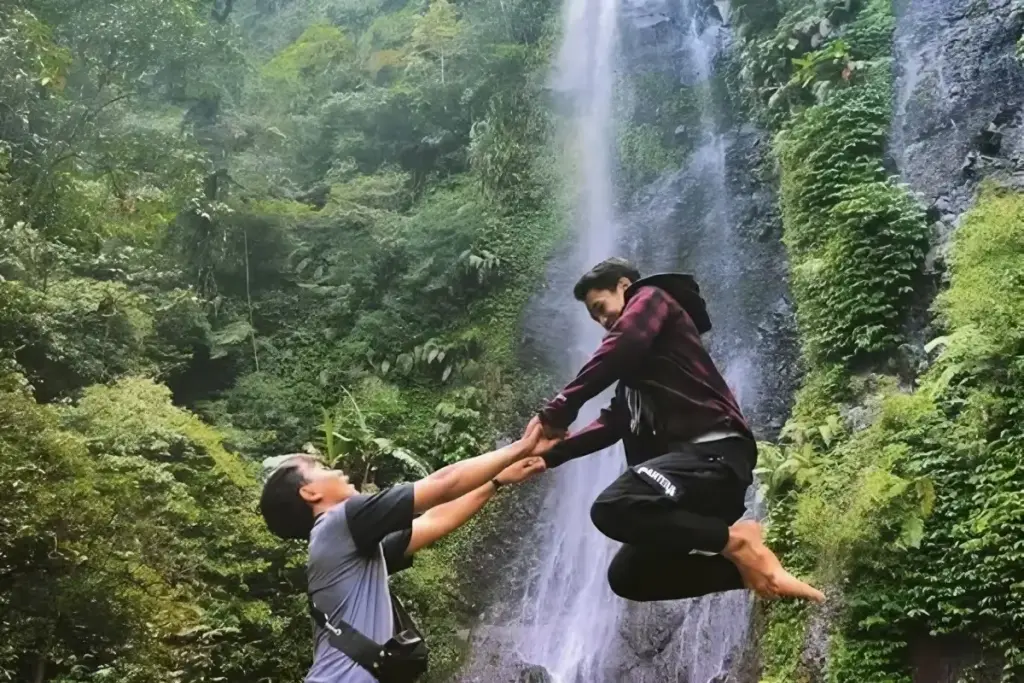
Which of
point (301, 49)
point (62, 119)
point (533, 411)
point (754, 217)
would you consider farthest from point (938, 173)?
point (301, 49)

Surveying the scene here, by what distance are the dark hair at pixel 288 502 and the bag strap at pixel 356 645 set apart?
38 centimetres


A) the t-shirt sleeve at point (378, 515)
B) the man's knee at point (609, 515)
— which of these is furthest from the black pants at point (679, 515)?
the t-shirt sleeve at point (378, 515)

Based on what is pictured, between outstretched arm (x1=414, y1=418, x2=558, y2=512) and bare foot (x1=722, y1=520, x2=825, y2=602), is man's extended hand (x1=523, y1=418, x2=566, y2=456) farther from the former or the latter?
bare foot (x1=722, y1=520, x2=825, y2=602)

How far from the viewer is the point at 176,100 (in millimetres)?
8750

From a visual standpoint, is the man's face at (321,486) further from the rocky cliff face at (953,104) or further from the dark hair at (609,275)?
the rocky cliff face at (953,104)

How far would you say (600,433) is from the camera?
130 inches

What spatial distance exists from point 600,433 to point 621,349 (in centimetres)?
46

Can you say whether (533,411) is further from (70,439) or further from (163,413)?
(70,439)

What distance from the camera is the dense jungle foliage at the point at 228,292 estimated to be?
486 cm

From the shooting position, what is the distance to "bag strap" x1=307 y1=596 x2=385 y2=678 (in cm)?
262

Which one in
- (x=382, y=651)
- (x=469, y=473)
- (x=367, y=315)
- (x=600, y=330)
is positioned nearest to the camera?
(x=382, y=651)

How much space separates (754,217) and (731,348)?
1415mm

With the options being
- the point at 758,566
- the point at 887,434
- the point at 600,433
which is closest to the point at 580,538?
the point at 887,434

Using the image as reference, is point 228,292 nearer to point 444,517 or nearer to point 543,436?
point 444,517
